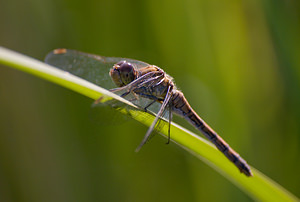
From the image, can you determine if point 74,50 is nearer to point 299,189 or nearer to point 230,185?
point 230,185

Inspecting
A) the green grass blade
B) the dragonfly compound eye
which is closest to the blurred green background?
the dragonfly compound eye

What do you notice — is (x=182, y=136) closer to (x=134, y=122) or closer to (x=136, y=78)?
(x=136, y=78)

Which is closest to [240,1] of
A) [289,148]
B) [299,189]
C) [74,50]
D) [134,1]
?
[134,1]

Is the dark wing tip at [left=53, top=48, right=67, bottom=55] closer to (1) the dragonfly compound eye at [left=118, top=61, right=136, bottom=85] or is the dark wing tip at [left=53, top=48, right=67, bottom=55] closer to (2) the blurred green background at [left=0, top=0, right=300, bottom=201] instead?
(2) the blurred green background at [left=0, top=0, right=300, bottom=201]

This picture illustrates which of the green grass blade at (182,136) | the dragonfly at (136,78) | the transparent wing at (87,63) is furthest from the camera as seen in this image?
the transparent wing at (87,63)

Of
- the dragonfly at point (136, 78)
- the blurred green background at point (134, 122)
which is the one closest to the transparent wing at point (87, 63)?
the dragonfly at point (136, 78)

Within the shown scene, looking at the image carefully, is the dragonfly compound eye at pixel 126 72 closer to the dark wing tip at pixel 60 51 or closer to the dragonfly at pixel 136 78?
the dragonfly at pixel 136 78

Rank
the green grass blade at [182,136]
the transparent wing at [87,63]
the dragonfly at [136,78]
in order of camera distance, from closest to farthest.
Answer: the green grass blade at [182,136]
the dragonfly at [136,78]
the transparent wing at [87,63]

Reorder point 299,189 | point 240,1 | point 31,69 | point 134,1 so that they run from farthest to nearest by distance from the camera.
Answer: point 240,1, point 299,189, point 134,1, point 31,69
